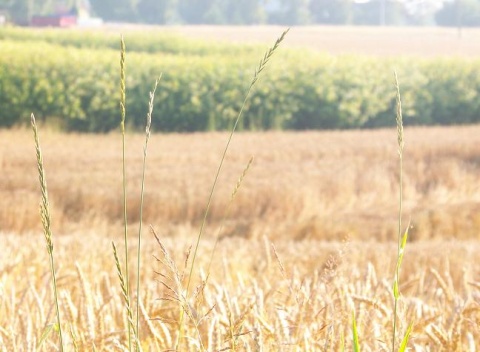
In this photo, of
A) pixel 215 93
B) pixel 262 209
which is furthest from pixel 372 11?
pixel 262 209

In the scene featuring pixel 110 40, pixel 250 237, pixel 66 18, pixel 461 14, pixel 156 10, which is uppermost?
pixel 461 14

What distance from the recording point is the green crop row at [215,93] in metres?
16.3

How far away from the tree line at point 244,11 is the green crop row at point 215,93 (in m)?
26.6

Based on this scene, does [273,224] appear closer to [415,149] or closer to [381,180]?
[381,180]

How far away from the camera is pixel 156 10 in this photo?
49.0 meters

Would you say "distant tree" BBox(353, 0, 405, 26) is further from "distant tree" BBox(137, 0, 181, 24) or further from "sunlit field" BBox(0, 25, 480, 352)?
"sunlit field" BBox(0, 25, 480, 352)

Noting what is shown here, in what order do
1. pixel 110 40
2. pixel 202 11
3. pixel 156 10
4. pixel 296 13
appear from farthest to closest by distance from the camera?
pixel 296 13 < pixel 202 11 < pixel 156 10 < pixel 110 40

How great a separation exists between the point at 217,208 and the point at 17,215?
4.77 feet

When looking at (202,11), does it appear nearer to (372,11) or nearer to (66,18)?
(66,18)

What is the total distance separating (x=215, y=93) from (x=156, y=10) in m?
32.7

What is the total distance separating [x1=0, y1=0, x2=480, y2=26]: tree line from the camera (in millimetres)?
48406

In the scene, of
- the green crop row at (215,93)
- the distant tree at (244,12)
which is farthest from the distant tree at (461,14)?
the green crop row at (215,93)

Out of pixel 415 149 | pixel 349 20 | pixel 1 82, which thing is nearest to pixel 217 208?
pixel 415 149

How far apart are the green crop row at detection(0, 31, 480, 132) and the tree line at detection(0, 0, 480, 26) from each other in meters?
26.6
